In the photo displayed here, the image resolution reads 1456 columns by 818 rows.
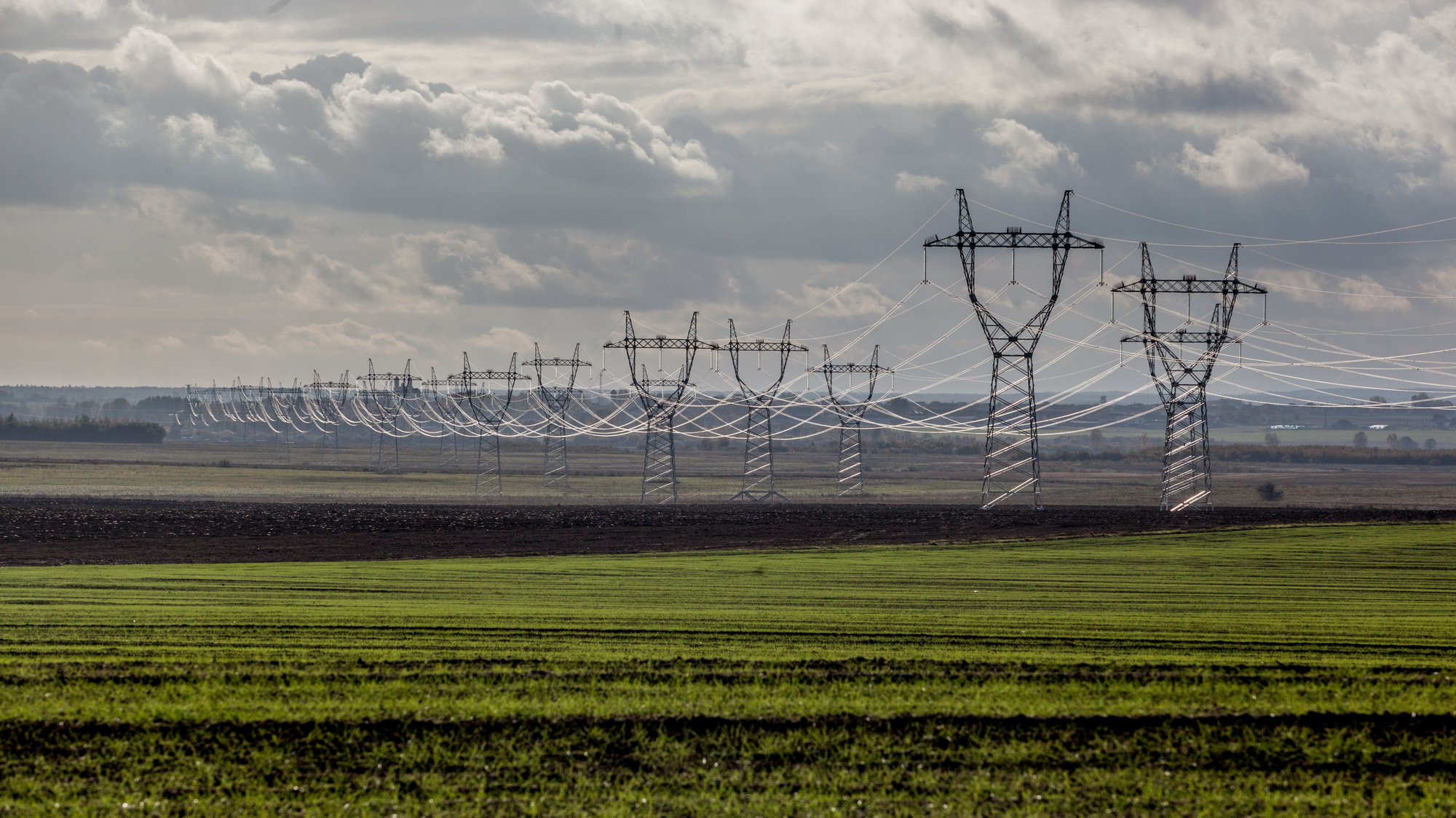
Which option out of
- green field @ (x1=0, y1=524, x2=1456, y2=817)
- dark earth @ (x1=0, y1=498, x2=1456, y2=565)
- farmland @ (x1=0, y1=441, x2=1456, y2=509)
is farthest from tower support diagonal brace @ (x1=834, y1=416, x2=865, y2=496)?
green field @ (x1=0, y1=524, x2=1456, y2=817)

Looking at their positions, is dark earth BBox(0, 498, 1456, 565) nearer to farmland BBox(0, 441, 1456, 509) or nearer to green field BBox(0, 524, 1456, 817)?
farmland BBox(0, 441, 1456, 509)

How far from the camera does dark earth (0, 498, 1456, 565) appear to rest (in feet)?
181

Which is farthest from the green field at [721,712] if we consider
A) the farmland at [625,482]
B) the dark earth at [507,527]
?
the farmland at [625,482]

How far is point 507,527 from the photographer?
70500 millimetres

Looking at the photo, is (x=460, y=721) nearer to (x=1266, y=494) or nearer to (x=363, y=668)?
(x=363, y=668)

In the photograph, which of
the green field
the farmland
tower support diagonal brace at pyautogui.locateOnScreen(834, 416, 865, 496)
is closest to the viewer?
the green field

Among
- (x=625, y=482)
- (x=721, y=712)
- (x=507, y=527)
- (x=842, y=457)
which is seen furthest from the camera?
(x=625, y=482)

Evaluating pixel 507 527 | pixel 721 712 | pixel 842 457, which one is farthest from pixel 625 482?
pixel 721 712

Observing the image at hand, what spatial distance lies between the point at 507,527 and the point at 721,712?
55489mm

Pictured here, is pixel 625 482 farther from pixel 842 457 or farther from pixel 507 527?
pixel 507 527

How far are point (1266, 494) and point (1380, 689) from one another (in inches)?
4228

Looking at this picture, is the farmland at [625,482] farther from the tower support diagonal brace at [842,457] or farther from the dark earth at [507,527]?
the dark earth at [507,527]

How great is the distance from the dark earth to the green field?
2638 cm

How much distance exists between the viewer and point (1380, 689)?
694 inches
